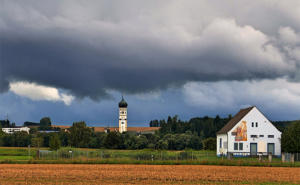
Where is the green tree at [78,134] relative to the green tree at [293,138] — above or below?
below

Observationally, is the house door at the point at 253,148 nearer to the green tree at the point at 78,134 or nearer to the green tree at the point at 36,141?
the green tree at the point at 36,141

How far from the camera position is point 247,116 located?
69.6m

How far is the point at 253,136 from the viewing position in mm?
69500

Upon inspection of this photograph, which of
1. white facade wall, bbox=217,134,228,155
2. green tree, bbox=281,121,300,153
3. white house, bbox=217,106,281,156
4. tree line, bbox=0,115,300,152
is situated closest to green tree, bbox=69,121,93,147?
tree line, bbox=0,115,300,152

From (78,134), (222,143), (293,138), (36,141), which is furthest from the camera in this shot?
(78,134)

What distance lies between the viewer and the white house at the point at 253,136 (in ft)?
227

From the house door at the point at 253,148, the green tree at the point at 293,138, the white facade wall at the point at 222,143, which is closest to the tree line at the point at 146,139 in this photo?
the green tree at the point at 293,138

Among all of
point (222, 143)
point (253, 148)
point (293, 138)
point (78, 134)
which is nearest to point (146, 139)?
point (78, 134)

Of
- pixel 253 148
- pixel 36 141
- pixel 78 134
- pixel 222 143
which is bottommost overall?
pixel 36 141

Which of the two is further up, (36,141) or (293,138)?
(293,138)

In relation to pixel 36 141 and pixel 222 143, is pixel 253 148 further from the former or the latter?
pixel 36 141

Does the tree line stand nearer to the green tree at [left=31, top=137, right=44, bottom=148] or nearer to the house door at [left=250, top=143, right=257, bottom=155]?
the green tree at [left=31, top=137, right=44, bottom=148]

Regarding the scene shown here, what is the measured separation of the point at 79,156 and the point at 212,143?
43353 millimetres

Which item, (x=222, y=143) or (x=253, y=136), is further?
(x=222, y=143)
